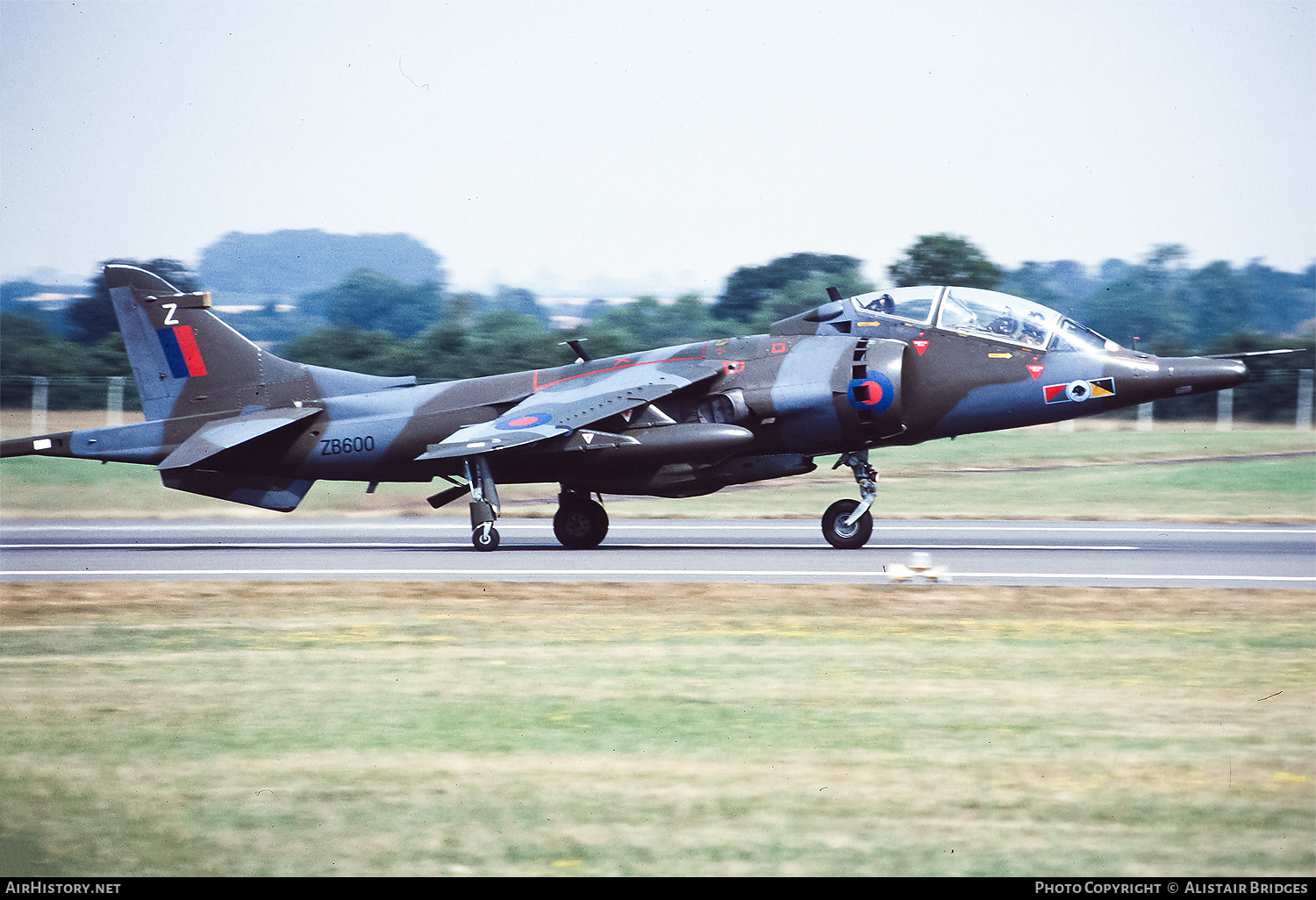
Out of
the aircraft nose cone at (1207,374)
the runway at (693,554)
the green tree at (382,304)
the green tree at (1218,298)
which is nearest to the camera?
the runway at (693,554)

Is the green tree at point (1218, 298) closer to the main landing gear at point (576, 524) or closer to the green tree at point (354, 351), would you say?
the green tree at point (354, 351)

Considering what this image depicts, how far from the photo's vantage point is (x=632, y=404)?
15.9 m

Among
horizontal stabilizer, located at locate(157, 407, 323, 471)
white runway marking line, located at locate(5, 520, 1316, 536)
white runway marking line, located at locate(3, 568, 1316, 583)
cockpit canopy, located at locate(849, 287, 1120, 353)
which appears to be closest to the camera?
white runway marking line, located at locate(3, 568, 1316, 583)

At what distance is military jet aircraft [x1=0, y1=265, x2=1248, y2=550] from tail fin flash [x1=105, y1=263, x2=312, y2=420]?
0.03 metres

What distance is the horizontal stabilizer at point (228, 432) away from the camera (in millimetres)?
16906

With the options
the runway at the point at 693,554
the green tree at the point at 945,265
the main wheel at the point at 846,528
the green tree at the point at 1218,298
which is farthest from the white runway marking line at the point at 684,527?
the green tree at the point at 1218,298

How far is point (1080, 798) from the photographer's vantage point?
19.4 ft

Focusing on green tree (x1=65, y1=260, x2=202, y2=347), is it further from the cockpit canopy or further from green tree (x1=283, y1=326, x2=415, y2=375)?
the cockpit canopy

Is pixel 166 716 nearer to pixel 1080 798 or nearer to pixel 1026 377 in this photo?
pixel 1080 798

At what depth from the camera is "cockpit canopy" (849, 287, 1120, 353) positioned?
615 inches

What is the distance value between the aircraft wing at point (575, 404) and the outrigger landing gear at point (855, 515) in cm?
227

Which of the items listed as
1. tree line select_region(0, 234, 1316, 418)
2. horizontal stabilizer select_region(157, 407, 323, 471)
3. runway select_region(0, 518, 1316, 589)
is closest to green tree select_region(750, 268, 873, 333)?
tree line select_region(0, 234, 1316, 418)

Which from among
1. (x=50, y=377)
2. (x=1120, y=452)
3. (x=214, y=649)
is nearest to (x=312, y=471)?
(x=214, y=649)

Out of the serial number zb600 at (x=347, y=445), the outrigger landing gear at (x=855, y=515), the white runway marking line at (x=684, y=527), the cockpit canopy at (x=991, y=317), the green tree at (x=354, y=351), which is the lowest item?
the white runway marking line at (x=684, y=527)
